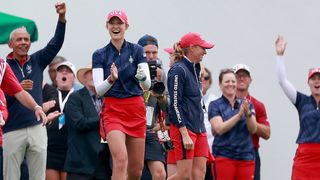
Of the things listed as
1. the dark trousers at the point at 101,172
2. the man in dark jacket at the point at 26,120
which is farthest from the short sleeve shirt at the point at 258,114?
the man in dark jacket at the point at 26,120

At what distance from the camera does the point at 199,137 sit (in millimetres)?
13633

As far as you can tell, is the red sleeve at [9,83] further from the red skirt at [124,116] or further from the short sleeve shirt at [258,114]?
the short sleeve shirt at [258,114]

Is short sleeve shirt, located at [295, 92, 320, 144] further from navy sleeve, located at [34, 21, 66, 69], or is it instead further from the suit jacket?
navy sleeve, located at [34, 21, 66, 69]

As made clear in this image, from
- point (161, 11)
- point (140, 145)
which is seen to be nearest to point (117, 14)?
point (140, 145)

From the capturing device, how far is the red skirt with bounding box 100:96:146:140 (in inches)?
499

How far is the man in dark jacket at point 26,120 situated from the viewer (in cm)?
1362

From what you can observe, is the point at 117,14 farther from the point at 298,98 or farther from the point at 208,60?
the point at 208,60

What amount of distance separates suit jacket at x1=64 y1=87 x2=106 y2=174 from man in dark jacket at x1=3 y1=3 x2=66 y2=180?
1.48 ft

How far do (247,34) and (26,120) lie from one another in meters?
3.98

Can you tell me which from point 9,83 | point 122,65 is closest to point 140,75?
point 122,65

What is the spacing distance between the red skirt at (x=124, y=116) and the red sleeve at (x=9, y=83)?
3.35 ft

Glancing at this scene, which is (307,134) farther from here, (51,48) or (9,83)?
(9,83)

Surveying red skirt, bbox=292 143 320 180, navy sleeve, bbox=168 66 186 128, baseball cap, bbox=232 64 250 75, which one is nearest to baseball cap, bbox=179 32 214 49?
navy sleeve, bbox=168 66 186 128

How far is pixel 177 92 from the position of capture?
1345 cm
